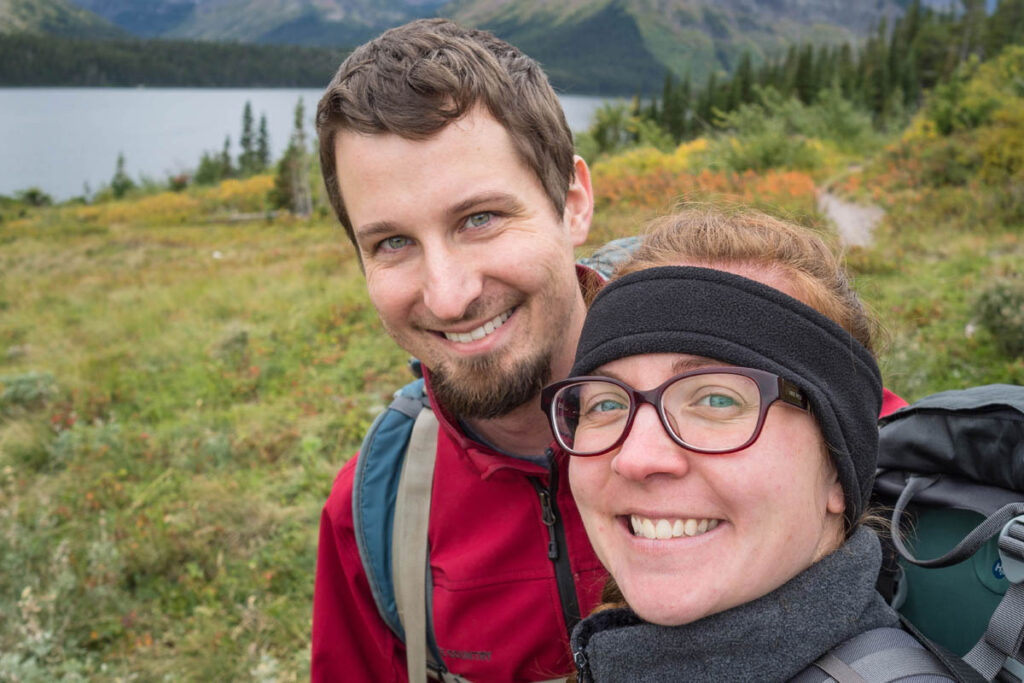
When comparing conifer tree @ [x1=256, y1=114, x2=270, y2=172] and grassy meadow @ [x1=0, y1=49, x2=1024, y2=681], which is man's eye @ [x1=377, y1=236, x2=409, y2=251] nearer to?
grassy meadow @ [x1=0, y1=49, x2=1024, y2=681]

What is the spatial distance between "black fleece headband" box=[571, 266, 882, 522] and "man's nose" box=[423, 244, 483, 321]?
495 millimetres

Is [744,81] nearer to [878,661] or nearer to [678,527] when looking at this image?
[678,527]

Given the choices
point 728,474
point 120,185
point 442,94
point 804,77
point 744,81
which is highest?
point 804,77

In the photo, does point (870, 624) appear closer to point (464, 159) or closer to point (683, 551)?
point (683, 551)

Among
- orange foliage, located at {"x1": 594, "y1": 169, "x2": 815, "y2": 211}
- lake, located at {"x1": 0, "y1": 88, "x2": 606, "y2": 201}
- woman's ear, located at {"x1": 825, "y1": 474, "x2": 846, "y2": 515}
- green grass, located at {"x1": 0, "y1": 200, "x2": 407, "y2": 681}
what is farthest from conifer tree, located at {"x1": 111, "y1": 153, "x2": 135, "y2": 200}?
woman's ear, located at {"x1": 825, "y1": 474, "x2": 846, "y2": 515}

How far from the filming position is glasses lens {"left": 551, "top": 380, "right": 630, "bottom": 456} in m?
1.23

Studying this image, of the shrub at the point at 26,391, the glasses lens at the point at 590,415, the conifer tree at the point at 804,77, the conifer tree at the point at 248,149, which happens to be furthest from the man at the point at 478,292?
the conifer tree at the point at 248,149

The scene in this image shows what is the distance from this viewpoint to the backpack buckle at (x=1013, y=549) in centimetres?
104

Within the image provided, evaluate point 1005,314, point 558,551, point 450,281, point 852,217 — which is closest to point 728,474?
point 558,551

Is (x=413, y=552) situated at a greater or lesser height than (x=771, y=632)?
lesser

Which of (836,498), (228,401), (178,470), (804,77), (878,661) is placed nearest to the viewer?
(878,661)

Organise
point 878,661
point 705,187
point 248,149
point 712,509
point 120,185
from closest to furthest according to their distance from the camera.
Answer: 1. point 878,661
2. point 712,509
3. point 705,187
4. point 120,185
5. point 248,149

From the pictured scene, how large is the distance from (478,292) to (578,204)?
57 cm

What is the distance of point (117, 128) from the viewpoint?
4695 inches
